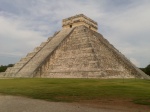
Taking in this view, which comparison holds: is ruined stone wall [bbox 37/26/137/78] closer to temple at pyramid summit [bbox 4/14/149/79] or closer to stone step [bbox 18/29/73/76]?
temple at pyramid summit [bbox 4/14/149/79]

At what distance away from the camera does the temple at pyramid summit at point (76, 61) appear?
3008 centimetres

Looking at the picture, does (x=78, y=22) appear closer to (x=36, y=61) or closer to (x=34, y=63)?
(x=36, y=61)

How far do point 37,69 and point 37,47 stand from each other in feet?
33.6

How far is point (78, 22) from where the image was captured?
4134cm

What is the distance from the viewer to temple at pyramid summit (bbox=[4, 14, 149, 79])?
30.1m

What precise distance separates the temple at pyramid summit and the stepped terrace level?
199 mm

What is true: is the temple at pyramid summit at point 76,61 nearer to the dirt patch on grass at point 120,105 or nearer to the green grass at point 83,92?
the green grass at point 83,92

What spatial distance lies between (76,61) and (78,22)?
11468 millimetres

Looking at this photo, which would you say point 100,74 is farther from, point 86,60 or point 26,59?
point 26,59

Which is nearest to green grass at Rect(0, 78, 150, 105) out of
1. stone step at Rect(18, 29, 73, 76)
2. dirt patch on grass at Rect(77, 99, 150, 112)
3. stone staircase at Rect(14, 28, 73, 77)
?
dirt patch on grass at Rect(77, 99, 150, 112)

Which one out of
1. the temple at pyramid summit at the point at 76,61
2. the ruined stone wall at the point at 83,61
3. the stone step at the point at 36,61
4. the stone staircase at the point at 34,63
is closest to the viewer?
the ruined stone wall at the point at 83,61

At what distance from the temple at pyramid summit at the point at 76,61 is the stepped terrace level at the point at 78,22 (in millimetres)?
199

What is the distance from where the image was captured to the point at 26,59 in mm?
38938

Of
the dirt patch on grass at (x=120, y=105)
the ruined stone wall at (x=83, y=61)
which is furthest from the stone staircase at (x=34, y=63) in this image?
the dirt patch on grass at (x=120, y=105)
